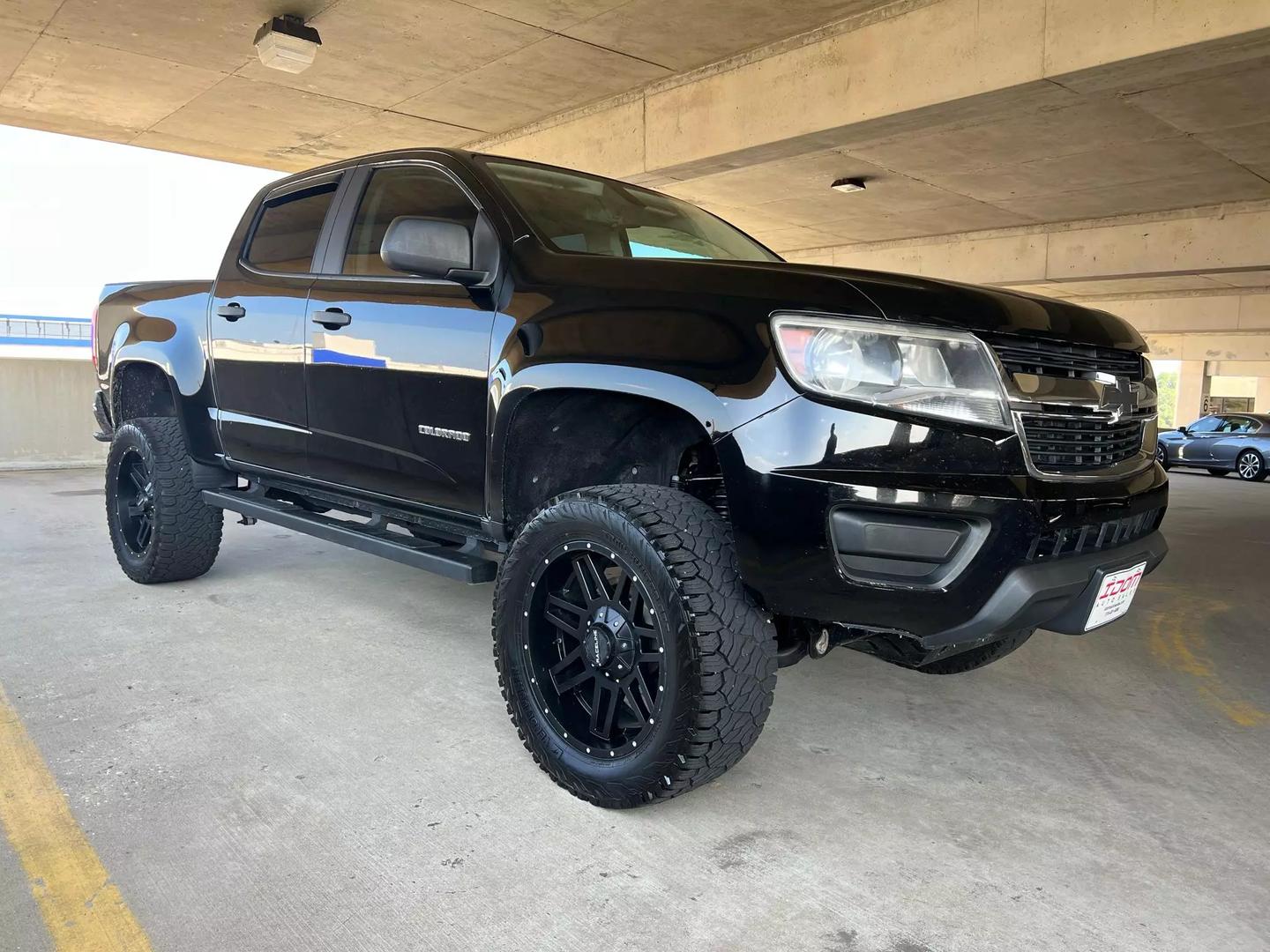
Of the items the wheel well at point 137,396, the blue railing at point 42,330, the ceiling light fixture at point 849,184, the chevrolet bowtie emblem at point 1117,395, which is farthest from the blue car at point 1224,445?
the blue railing at point 42,330

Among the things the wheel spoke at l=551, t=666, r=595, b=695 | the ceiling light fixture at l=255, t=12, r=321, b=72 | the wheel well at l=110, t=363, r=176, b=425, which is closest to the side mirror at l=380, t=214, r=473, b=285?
the wheel spoke at l=551, t=666, r=595, b=695

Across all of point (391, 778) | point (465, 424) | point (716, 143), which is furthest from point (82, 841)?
point (716, 143)

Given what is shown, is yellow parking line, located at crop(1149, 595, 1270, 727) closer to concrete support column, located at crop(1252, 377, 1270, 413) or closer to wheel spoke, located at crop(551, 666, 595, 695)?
wheel spoke, located at crop(551, 666, 595, 695)

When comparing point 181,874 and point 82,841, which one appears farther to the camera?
point 82,841

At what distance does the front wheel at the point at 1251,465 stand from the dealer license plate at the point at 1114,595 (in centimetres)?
1844

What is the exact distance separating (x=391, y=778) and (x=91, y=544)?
14.4ft

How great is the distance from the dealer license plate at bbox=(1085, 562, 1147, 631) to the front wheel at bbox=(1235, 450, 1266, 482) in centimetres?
1844

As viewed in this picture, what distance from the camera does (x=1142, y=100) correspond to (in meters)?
8.55

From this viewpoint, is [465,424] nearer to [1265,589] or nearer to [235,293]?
[235,293]

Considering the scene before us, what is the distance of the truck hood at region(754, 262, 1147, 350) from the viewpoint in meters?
2.31

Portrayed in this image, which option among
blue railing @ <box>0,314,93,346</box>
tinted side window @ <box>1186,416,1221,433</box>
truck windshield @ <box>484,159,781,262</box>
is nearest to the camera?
truck windshield @ <box>484,159,781,262</box>

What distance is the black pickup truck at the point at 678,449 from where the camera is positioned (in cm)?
225

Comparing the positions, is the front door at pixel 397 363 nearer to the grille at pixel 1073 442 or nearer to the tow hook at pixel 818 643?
the tow hook at pixel 818 643

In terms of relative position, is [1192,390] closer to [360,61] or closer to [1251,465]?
[1251,465]
